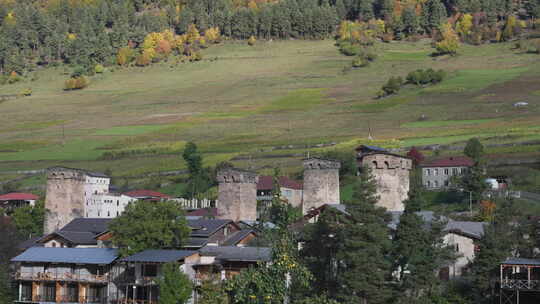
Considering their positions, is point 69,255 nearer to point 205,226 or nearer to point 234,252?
point 205,226

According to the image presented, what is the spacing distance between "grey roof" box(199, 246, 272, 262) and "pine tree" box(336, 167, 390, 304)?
307 inches

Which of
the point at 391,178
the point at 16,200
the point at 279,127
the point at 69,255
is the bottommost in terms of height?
the point at 16,200

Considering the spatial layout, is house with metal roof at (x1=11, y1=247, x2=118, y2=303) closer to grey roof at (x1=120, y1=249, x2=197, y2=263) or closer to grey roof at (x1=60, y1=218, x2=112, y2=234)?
grey roof at (x1=120, y1=249, x2=197, y2=263)

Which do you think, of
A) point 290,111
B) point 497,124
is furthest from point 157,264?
point 290,111

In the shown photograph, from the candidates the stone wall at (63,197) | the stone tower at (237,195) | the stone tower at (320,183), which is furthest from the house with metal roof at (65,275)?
the stone tower at (320,183)

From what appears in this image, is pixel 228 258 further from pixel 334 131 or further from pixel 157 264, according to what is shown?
pixel 334 131

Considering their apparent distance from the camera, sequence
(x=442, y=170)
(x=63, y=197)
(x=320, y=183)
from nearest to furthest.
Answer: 1. (x=320, y=183)
2. (x=63, y=197)
3. (x=442, y=170)

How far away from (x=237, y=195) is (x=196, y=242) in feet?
50.4

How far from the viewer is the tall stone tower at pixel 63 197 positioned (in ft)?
316

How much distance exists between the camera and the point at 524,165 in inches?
4582

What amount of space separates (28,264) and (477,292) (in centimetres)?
3364

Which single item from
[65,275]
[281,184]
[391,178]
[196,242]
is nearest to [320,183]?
[391,178]

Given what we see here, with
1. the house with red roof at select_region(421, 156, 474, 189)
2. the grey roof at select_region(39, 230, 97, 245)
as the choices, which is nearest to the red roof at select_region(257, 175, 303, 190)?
the house with red roof at select_region(421, 156, 474, 189)

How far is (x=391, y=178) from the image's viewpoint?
91938mm
